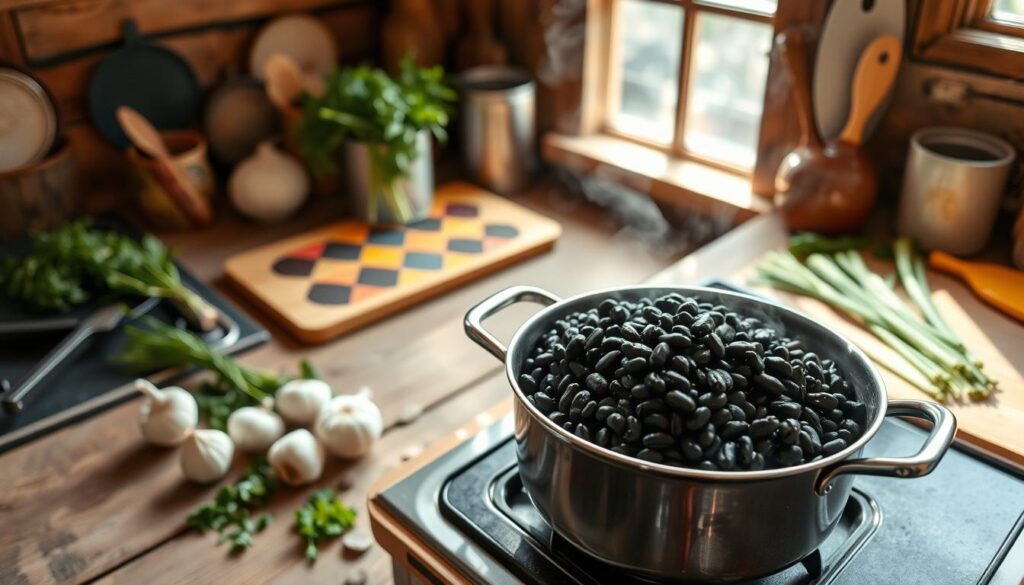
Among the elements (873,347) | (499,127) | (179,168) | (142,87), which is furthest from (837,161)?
(142,87)

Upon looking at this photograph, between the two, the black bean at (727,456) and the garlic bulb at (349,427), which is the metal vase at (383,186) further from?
the black bean at (727,456)

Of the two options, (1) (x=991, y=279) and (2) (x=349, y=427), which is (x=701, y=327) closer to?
(2) (x=349, y=427)

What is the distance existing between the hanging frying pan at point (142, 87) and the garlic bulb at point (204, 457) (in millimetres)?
863

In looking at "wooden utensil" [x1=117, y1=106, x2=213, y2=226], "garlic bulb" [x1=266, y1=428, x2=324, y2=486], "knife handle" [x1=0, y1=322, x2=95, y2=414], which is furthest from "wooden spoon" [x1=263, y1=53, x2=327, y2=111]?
"garlic bulb" [x1=266, y1=428, x2=324, y2=486]

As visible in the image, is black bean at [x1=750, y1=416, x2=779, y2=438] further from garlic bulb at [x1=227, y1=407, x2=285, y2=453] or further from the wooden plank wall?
the wooden plank wall

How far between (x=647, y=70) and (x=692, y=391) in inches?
45.5

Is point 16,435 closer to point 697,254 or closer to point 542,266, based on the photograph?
point 542,266

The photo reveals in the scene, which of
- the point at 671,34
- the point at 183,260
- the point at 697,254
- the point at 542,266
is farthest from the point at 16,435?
the point at 671,34

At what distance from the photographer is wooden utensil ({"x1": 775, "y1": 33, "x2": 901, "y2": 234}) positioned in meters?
1.26

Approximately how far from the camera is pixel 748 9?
4.66 feet

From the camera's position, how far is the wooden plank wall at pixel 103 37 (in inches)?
58.8

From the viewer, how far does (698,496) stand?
594mm

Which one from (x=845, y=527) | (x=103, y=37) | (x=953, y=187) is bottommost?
(x=845, y=527)

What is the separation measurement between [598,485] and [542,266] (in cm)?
89
